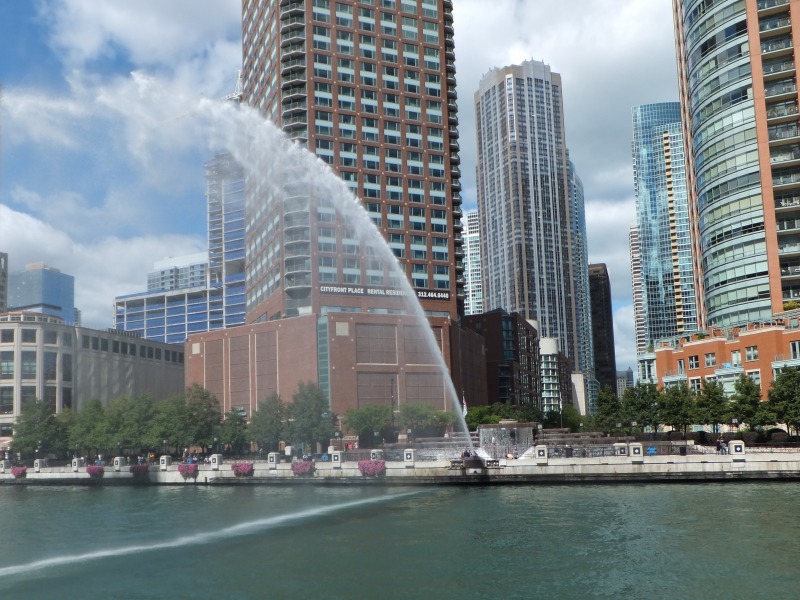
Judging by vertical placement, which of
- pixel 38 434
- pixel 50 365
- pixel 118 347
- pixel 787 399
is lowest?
pixel 38 434

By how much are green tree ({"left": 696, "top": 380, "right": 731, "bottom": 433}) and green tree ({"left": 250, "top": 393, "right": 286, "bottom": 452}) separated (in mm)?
57331

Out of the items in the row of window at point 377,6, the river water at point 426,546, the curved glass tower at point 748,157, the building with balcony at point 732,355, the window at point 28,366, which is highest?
the row of window at point 377,6

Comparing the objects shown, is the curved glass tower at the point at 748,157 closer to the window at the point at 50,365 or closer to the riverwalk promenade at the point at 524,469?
the riverwalk promenade at the point at 524,469

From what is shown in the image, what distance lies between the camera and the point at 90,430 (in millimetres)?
127312

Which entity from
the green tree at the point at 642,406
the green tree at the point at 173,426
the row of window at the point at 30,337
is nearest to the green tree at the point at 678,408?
the green tree at the point at 642,406

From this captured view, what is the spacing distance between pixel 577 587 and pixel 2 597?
2436 cm

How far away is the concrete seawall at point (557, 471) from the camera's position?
238 ft

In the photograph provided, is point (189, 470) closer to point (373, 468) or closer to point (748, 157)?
point (373, 468)

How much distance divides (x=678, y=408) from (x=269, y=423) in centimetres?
5714

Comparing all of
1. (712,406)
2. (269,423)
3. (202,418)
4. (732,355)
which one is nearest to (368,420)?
(269,423)

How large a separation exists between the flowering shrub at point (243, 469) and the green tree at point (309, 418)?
3078 centimetres

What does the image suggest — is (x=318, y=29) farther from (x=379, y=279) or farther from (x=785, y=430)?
(x=785, y=430)

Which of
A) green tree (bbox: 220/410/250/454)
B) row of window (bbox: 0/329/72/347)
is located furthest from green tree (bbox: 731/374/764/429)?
row of window (bbox: 0/329/72/347)

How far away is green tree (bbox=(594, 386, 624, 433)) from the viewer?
124 metres
